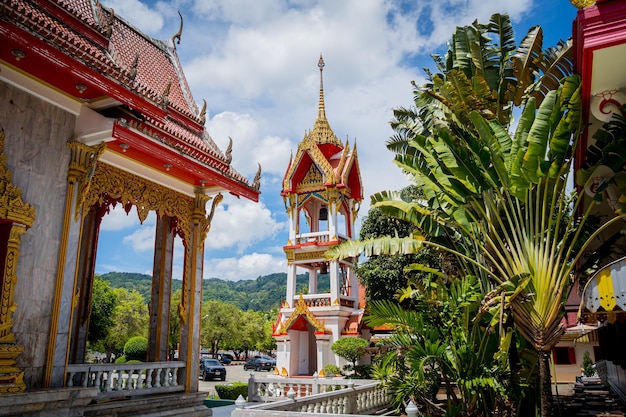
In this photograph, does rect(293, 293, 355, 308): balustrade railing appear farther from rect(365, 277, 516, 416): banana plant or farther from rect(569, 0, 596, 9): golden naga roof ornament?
rect(569, 0, 596, 9): golden naga roof ornament

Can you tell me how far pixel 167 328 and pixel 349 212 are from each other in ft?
63.3

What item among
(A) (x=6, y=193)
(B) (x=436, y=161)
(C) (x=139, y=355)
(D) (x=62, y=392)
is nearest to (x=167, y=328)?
(D) (x=62, y=392)

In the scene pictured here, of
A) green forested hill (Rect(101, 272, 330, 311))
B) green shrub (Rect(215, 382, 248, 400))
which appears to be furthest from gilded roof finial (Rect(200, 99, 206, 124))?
green forested hill (Rect(101, 272, 330, 311))

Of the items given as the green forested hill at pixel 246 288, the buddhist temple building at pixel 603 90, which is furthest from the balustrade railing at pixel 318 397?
the green forested hill at pixel 246 288

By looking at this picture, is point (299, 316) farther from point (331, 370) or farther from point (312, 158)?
point (312, 158)

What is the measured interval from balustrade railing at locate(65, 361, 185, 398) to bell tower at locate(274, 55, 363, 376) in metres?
16.0

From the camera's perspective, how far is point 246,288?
180000mm

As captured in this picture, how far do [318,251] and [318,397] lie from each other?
17.2 meters

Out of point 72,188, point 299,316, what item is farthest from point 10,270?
point 299,316

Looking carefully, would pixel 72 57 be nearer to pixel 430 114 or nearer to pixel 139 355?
pixel 430 114

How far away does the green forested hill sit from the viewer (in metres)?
116

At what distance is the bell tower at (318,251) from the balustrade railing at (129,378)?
15966 millimetres

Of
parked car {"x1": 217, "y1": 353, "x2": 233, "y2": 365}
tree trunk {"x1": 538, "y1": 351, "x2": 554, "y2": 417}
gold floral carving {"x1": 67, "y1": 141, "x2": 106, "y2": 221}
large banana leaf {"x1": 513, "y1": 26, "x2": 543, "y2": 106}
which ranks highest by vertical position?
large banana leaf {"x1": 513, "y1": 26, "x2": 543, "y2": 106}

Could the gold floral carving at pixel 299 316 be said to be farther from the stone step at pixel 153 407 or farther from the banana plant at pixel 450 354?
the banana plant at pixel 450 354
